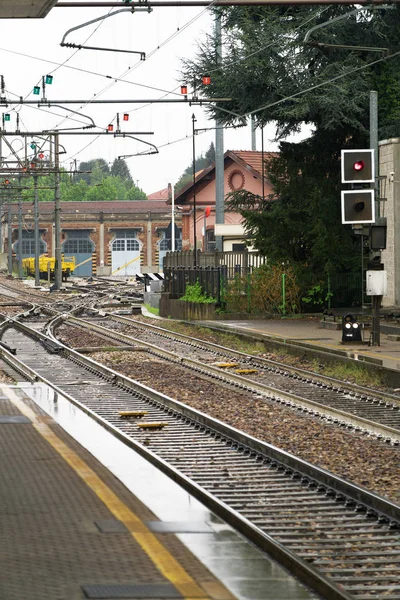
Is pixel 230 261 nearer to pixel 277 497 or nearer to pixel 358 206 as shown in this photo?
pixel 358 206

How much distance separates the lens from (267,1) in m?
18.1

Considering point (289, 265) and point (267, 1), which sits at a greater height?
point (267, 1)

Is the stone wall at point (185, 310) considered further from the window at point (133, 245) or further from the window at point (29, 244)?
the window at point (29, 244)

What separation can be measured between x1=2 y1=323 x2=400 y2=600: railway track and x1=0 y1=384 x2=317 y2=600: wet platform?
0.24 metres

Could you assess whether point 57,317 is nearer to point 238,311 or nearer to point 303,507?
point 238,311

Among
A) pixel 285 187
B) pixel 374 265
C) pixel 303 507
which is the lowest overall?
pixel 303 507

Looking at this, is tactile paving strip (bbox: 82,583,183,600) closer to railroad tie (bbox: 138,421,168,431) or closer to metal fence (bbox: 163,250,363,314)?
railroad tie (bbox: 138,421,168,431)

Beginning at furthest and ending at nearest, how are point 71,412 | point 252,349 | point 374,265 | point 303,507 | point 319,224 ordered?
point 319,224 < point 252,349 < point 374,265 < point 71,412 < point 303,507

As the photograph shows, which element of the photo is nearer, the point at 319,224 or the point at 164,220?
the point at 319,224

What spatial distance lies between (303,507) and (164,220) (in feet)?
305

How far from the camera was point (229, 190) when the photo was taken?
61.0 metres

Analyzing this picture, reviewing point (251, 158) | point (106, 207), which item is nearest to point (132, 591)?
point (251, 158)

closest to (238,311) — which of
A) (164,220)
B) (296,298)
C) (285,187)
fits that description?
(296,298)

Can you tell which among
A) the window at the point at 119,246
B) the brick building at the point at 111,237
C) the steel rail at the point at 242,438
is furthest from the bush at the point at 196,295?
the window at the point at 119,246
